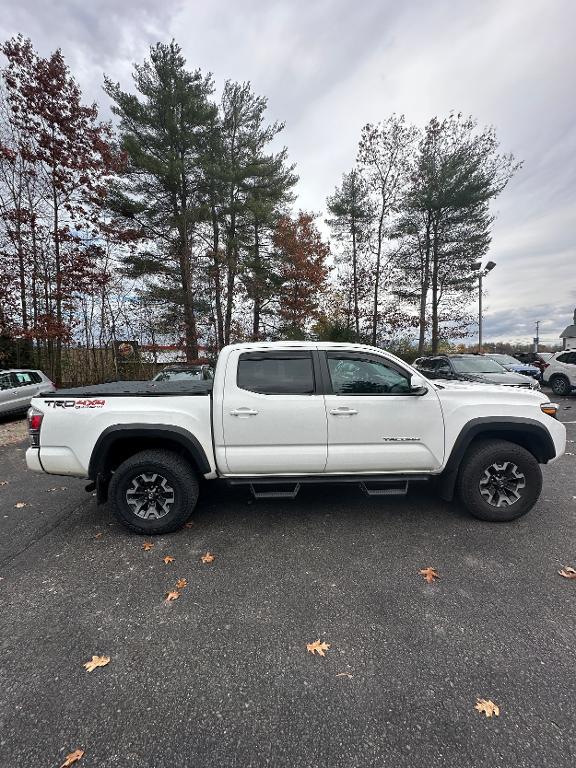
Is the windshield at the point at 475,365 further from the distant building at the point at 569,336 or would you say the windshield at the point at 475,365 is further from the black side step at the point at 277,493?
the distant building at the point at 569,336

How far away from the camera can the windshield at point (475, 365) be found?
9.66 metres

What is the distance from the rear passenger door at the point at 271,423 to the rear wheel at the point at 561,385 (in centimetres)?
1272

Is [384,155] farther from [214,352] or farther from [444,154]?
[214,352]

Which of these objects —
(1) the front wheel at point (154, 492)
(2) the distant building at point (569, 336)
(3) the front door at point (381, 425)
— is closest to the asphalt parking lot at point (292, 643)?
(1) the front wheel at point (154, 492)

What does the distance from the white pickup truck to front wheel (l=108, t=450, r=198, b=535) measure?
10mm

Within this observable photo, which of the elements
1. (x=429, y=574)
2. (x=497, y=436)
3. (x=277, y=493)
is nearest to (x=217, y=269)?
(x=277, y=493)

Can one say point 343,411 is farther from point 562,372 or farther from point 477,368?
point 562,372

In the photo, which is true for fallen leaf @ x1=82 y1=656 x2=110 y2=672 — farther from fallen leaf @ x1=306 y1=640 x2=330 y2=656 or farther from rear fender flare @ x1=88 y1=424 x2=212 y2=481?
rear fender flare @ x1=88 y1=424 x2=212 y2=481

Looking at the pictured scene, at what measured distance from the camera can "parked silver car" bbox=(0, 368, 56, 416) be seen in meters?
8.77

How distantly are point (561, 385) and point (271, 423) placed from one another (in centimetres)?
1324

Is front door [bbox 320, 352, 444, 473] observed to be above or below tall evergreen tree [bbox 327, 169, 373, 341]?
below

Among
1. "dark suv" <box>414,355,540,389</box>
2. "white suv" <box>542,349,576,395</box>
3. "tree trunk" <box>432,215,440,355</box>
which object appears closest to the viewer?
"dark suv" <box>414,355,540,389</box>

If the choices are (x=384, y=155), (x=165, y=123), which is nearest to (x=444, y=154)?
(x=384, y=155)

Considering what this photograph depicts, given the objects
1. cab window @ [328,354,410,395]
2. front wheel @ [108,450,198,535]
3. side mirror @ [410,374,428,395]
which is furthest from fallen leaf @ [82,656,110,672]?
side mirror @ [410,374,428,395]
